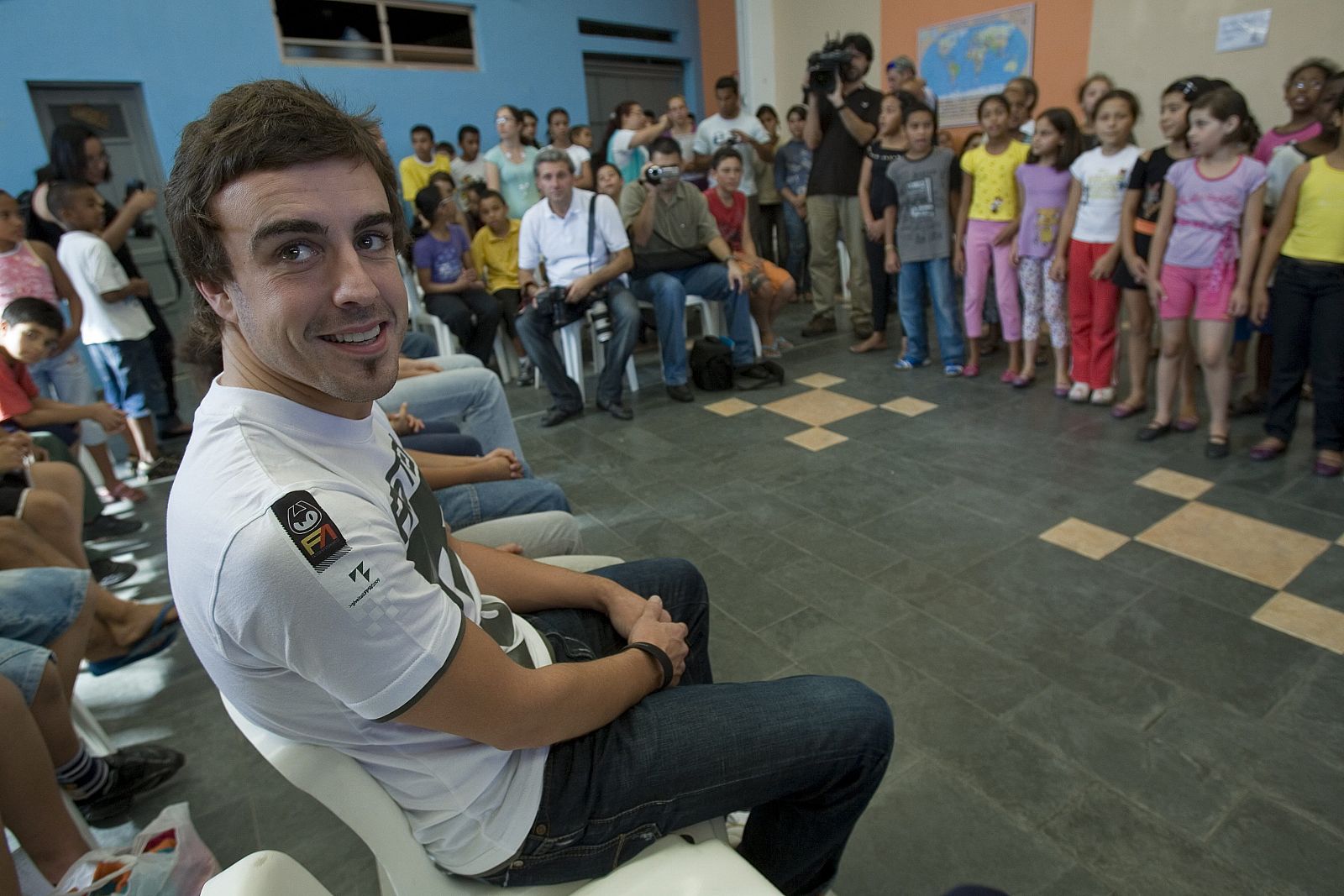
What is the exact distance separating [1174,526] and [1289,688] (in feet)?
2.55

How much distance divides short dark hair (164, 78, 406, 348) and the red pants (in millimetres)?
3223

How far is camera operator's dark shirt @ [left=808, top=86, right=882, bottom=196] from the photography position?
4512 mm

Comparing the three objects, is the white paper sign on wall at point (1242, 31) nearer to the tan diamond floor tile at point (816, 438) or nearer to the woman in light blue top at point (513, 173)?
the tan diamond floor tile at point (816, 438)

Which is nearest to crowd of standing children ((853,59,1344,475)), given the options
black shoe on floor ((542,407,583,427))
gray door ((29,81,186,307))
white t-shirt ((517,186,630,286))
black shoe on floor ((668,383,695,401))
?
black shoe on floor ((668,383,695,401))

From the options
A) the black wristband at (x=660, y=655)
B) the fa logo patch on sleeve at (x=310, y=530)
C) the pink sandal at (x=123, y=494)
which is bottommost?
the pink sandal at (x=123, y=494)

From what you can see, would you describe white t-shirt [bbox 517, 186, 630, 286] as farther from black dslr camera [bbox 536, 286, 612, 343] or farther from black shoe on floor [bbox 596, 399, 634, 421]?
black shoe on floor [bbox 596, 399, 634, 421]

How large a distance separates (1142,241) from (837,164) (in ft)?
6.80

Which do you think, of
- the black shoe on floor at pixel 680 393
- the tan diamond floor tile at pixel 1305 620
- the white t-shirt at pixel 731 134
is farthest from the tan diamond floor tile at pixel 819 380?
the tan diamond floor tile at pixel 1305 620

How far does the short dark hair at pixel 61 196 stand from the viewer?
3252mm

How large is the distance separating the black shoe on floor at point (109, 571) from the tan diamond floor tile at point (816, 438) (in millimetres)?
2509

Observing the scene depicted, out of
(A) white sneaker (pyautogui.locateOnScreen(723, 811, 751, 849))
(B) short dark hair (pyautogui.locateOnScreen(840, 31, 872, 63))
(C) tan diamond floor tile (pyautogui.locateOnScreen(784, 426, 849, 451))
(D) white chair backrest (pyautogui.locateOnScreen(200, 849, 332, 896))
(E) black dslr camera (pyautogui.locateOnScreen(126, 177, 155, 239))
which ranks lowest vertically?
(A) white sneaker (pyautogui.locateOnScreen(723, 811, 751, 849))

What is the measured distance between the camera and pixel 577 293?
3.88 metres

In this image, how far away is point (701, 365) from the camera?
408 centimetres

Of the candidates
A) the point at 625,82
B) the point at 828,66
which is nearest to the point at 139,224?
the point at 828,66
